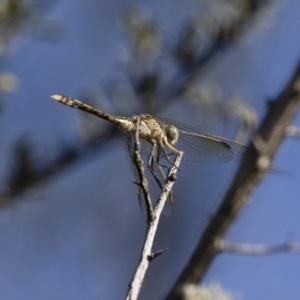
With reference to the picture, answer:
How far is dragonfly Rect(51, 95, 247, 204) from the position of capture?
2.56 m

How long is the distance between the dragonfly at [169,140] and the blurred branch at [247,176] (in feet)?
1.50

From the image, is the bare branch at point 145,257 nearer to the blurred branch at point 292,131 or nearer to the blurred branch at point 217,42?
the blurred branch at point 292,131

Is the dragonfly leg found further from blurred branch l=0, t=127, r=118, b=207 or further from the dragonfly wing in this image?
blurred branch l=0, t=127, r=118, b=207

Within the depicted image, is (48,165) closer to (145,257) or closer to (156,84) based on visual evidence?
(156,84)

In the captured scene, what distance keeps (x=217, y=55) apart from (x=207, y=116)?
0.77 ft

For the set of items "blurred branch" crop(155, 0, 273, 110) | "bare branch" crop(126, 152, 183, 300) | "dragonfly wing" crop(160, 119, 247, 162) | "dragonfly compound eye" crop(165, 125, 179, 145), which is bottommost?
"bare branch" crop(126, 152, 183, 300)

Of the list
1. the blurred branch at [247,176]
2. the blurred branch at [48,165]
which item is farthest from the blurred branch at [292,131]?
the blurred branch at [48,165]

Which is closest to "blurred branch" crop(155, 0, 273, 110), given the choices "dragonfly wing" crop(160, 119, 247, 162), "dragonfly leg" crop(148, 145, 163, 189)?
"dragonfly wing" crop(160, 119, 247, 162)

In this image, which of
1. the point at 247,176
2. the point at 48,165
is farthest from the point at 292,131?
the point at 48,165

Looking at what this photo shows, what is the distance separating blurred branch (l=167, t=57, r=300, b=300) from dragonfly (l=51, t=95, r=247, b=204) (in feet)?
1.50

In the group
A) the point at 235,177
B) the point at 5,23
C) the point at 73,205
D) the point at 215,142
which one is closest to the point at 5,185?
the point at 5,23

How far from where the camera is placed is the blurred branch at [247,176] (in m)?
1.98

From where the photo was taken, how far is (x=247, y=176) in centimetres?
203

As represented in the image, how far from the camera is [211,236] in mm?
2004
